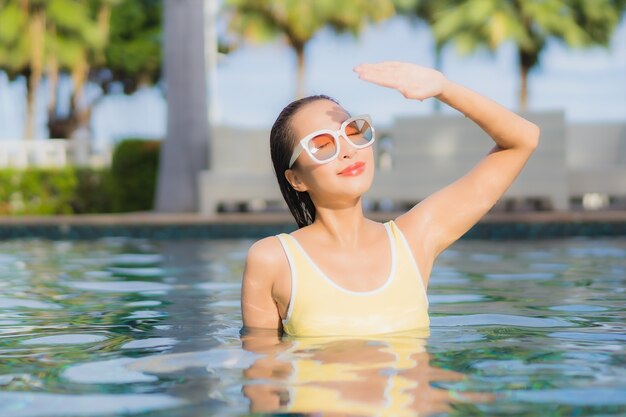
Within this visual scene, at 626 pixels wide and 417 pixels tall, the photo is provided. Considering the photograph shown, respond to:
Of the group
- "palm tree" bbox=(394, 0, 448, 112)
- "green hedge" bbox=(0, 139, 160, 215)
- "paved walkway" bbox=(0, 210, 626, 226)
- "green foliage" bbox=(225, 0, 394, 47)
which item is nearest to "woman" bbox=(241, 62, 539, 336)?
"paved walkway" bbox=(0, 210, 626, 226)

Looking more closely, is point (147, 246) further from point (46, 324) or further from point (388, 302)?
point (388, 302)

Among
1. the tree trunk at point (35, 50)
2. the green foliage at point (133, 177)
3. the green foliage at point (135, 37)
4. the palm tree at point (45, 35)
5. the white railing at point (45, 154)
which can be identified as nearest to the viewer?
the green foliage at point (133, 177)

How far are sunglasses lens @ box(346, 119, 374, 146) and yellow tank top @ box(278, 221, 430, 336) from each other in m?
0.39

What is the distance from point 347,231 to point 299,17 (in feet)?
106

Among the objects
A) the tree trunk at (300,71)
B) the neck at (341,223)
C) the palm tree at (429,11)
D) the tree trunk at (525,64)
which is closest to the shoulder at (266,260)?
the neck at (341,223)

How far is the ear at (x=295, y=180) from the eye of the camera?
3402 millimetres

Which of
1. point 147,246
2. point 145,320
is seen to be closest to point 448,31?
point 147,246

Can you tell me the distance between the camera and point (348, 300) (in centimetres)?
338

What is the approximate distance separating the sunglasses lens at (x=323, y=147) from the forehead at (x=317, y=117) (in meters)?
0.04

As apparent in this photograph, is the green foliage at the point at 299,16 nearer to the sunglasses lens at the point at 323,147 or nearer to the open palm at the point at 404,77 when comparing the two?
the sunglasses lens at the point at 323,147

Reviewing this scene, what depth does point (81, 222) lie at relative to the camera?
11.8 meters

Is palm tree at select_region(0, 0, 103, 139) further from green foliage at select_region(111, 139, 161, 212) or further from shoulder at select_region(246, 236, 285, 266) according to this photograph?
shoulder at select_region(246, 236, 285, 266)

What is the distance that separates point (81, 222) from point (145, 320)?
7187mm

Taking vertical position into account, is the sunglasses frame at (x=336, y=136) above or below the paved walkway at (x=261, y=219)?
above
